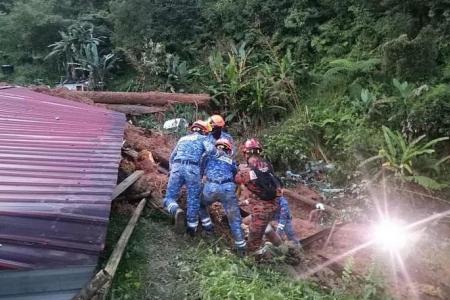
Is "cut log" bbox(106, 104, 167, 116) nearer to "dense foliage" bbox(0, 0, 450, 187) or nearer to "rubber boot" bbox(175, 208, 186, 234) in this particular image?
"dense foliage" bbox(0, 0, 450, 187)

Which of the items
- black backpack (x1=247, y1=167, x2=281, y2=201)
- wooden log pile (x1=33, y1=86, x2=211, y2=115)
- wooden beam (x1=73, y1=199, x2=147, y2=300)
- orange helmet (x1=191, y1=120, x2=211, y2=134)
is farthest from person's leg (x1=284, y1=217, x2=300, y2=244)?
wooden log pile (x1=33, y1=86, x2=211, y2=115)

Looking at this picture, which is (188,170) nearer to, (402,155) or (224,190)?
(224,190)

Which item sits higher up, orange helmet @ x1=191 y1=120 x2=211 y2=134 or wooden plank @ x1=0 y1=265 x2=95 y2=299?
wooden plank @ x1=0 y1=265 x2=95 y2=299

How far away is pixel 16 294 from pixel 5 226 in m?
0.52

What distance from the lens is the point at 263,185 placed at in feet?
19.7

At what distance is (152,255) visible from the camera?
5.37 m

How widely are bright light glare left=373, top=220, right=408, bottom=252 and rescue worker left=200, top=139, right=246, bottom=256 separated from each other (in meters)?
2.35

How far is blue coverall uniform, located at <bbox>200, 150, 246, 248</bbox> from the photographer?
19.9 ft

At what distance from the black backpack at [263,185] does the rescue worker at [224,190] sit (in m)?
0.27

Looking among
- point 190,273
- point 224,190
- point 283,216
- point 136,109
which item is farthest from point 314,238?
point 136,109

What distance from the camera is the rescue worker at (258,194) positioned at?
6.02 meters

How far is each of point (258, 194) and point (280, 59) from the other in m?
8.01

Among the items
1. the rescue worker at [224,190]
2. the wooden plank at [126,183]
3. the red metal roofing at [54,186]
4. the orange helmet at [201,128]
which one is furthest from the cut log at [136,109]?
the rescue worker at [224,190]

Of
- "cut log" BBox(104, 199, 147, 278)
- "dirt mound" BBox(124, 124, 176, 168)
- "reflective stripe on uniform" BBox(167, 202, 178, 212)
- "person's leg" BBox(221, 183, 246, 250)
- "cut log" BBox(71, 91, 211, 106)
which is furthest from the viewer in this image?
"cut log" BBox(71, 91, 211, 106)
